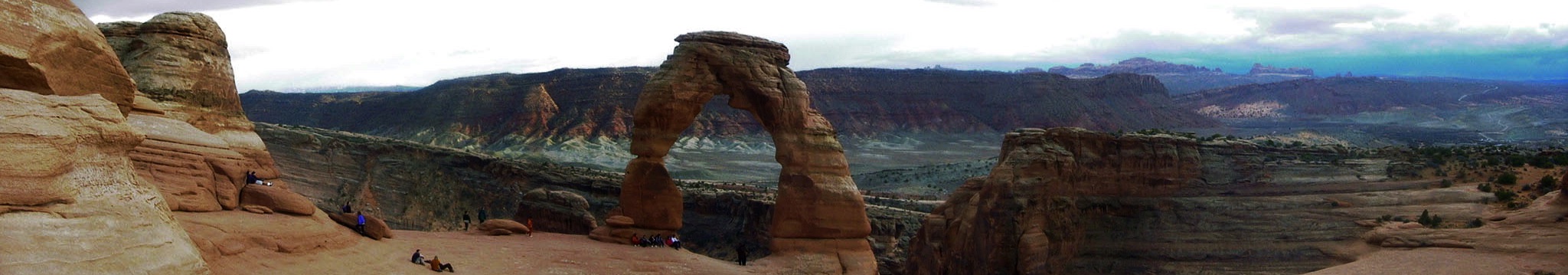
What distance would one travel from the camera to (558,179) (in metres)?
67.5

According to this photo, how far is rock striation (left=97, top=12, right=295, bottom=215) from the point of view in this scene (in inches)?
1011

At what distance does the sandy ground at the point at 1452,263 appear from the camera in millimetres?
29344

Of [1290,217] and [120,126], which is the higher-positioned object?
[120,126]

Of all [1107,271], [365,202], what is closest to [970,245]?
[1107,271]

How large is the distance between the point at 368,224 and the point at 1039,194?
2163cm

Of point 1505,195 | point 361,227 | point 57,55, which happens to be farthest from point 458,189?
point 1505,195

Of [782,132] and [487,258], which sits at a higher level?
[782,132]

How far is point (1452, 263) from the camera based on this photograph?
1230 inches

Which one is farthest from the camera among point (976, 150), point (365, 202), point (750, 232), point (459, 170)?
point (976, 150)

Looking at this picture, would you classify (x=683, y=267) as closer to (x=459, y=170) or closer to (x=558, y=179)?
(x=558, y=179)

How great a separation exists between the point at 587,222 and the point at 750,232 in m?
12.6

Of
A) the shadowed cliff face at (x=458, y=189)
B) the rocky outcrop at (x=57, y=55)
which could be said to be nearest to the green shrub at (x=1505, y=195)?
the shadowed cliff face at (x=458, y=189)

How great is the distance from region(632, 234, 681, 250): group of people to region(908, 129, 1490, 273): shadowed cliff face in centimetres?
939

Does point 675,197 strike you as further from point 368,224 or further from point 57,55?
point 57,55
